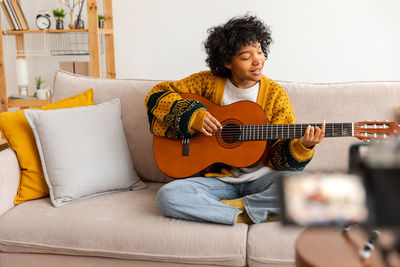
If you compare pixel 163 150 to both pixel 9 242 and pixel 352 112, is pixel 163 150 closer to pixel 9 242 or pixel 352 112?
pixel 9 242

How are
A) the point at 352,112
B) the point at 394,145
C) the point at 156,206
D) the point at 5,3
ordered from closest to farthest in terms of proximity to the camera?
the point at 394,145
the point at 156,206
the point at 352,112
the point at 5,3

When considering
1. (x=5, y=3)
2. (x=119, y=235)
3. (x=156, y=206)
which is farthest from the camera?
(x=5, y=3)

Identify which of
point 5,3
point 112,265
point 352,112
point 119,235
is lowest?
point 112,265

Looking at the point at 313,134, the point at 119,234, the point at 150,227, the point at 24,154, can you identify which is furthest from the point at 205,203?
the point at 24,154

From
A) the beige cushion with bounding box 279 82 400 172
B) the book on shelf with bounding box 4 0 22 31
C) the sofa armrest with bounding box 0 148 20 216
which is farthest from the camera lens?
the book on shelf with bounding box 4 0 22 31

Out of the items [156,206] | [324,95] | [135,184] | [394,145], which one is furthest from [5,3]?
[394,145]

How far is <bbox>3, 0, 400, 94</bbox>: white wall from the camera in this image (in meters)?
2.71

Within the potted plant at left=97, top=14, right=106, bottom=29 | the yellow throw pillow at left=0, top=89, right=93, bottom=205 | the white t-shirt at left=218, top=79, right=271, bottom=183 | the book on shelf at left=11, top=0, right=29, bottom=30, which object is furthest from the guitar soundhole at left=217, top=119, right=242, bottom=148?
the book on shelf at left=11, top=0, right=29, bottom=30

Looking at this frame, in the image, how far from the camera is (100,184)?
1.71 metres

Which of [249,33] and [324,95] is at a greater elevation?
[249,33]

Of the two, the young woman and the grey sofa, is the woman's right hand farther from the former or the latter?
the grey sofa

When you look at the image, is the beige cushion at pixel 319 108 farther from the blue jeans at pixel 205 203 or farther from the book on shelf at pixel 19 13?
the book on shelf at pixel 19 13

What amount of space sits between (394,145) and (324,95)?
4.84ft

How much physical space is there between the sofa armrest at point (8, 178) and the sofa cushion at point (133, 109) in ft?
1.39
